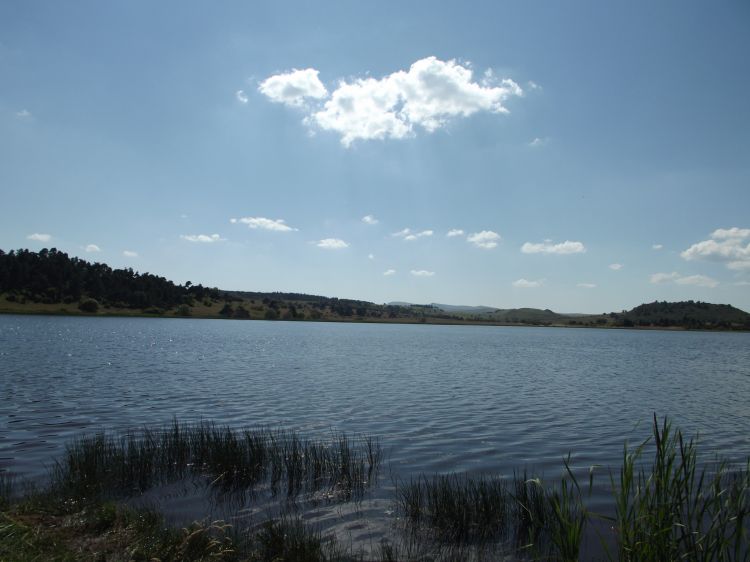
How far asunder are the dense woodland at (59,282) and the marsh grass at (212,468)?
184491 mm

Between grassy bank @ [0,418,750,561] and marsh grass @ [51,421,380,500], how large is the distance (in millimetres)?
40

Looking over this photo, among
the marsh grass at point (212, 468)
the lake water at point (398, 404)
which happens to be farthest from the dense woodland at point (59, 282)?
the marsh grass at point (212, 468)

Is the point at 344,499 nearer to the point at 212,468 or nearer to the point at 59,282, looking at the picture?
the point at 212,468

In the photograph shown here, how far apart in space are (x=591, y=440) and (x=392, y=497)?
36.8 ft

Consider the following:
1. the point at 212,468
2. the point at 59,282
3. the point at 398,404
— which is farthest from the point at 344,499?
the point at 59,282

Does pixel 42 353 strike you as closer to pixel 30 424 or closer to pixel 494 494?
pixel 30 424

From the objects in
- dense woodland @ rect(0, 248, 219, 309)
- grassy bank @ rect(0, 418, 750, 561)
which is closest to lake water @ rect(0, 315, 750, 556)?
grassy bank @ rect(0, 418, 750, 561)

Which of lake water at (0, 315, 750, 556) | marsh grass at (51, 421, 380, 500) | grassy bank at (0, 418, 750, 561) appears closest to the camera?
grassy bank at (0, 418, 750, 561)

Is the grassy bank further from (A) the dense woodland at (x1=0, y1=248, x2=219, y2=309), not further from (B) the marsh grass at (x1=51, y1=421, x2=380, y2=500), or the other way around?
(A) the dense woodland at (x1=0, y1=248, x2=219, y2=309)

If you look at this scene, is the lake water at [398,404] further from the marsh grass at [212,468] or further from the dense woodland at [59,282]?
the dense woodland at [59,282]

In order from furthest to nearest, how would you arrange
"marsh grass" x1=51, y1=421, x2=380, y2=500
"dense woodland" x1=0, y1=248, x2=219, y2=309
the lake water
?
"dense woodland" x1=0, y1=248, x2=219, y2=309 < the lake water < "marsh grass" x1=51, y1=421, x2=380, y2=500

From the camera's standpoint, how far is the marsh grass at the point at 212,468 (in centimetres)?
1305

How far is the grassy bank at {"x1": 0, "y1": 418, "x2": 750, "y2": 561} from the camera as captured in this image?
658cm

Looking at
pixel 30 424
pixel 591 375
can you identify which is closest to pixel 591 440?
pixel 30 424
